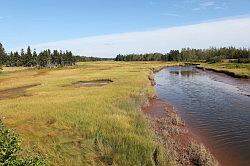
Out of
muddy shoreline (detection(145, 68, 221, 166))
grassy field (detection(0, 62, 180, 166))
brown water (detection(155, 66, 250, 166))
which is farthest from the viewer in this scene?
brown water (detection(155, 66, 250, 166))

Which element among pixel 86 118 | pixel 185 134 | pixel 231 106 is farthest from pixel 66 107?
pixel 231 106

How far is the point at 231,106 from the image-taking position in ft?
133

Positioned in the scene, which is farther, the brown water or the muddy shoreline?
the brown water

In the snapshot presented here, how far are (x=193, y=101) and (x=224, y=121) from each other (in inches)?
547

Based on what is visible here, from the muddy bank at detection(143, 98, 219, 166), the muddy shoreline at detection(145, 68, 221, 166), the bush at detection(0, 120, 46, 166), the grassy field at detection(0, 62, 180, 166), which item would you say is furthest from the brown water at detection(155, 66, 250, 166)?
the bush at detection(0, 120, 46, 166)

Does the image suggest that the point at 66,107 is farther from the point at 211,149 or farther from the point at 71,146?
the point at 211,149

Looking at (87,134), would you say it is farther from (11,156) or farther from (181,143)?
(11,156)

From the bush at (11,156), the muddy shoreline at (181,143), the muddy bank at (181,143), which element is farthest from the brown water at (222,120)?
the bush at (11,156)

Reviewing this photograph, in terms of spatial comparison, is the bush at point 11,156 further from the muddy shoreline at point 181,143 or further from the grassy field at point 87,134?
the muddy shoreline at point 181,143

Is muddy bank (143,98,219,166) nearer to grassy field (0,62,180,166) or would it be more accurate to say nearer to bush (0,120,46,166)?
grassy field (0,62,180,166)

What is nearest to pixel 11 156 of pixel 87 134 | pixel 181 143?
pixel 87 134

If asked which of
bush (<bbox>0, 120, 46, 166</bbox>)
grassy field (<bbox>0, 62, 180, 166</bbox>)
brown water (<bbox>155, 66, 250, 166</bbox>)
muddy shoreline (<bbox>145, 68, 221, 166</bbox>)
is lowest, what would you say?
brown water (<bbox>155, 66, 250, 166</bbox>)

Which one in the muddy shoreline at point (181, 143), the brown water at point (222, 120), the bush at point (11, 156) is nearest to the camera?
the bush at point (11, 156)

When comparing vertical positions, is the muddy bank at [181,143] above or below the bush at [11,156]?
below
